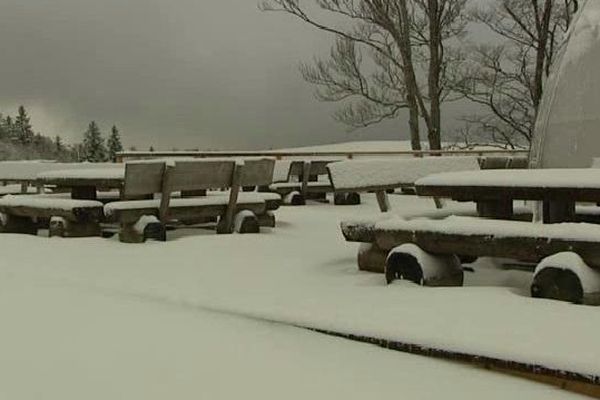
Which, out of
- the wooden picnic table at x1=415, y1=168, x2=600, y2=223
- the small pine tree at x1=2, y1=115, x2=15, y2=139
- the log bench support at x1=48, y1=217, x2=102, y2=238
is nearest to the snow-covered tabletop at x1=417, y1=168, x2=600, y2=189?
the wooden picnic table at x1=415, y1=168, x2=600, y2=223

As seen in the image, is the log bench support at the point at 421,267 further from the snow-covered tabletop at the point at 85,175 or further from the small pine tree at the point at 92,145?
the small pine tree at the point at 92,145

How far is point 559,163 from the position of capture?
7.11m

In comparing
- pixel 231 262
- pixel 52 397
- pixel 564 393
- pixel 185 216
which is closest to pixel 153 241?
pixel 185 216

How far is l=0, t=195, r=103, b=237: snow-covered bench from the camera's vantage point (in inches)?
348

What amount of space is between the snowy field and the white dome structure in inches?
58.8

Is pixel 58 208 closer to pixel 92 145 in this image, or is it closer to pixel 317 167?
pixel 317 167

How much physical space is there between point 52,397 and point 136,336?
99cm

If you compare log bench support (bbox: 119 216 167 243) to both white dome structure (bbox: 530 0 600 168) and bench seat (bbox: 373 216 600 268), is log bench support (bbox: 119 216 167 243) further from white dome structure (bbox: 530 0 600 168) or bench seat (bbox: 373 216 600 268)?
white dome structure (bbox: 530 0 600 168)

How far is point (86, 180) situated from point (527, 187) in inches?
230

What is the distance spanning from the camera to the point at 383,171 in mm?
9055

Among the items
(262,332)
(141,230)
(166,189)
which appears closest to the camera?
(262,332)

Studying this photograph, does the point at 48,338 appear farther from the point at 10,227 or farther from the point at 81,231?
the point at 10,227

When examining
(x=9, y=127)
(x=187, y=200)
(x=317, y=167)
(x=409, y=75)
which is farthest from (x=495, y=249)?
(x=9, y=127)

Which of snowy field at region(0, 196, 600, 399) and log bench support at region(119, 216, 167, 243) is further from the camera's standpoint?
log bench support at region(119, 216, 167, 243)
